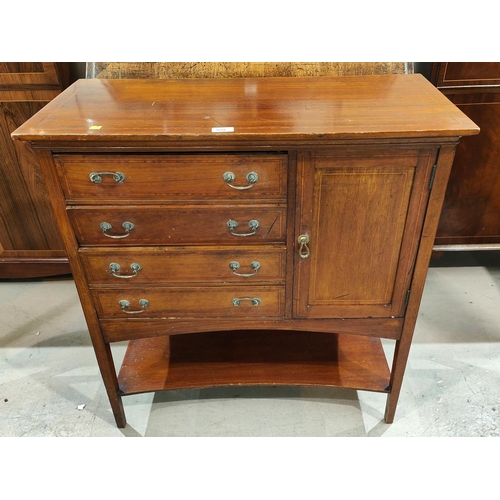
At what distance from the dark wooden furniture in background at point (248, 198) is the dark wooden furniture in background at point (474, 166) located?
43 centimetres

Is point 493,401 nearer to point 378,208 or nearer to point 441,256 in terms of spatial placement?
point 441,256

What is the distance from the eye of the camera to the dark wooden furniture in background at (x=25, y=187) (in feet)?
5.84

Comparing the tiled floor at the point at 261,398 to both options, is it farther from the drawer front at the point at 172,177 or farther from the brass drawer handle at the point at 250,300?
the drawer front at the point at 172,177

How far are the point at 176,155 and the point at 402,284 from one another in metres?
0.77

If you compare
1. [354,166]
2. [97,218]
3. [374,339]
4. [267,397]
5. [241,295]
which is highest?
[354,166]

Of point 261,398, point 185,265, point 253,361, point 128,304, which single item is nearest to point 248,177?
point 185,265

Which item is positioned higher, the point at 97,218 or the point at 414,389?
the point at 97,218

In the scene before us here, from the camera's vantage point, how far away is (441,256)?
7.84ft

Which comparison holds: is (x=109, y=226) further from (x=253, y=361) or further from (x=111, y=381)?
(x=253, y=361)

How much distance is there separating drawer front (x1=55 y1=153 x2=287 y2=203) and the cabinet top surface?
64 mm

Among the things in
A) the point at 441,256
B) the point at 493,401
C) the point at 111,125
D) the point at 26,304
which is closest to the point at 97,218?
the point at 111,125

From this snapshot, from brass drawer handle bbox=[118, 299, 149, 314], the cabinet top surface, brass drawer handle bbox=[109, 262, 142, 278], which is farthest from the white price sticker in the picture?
brass drawer handle bbox=[118, 299, 149, 314]

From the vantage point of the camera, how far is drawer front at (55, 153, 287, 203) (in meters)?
1.15

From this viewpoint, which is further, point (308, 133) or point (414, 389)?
point (414, 389)
